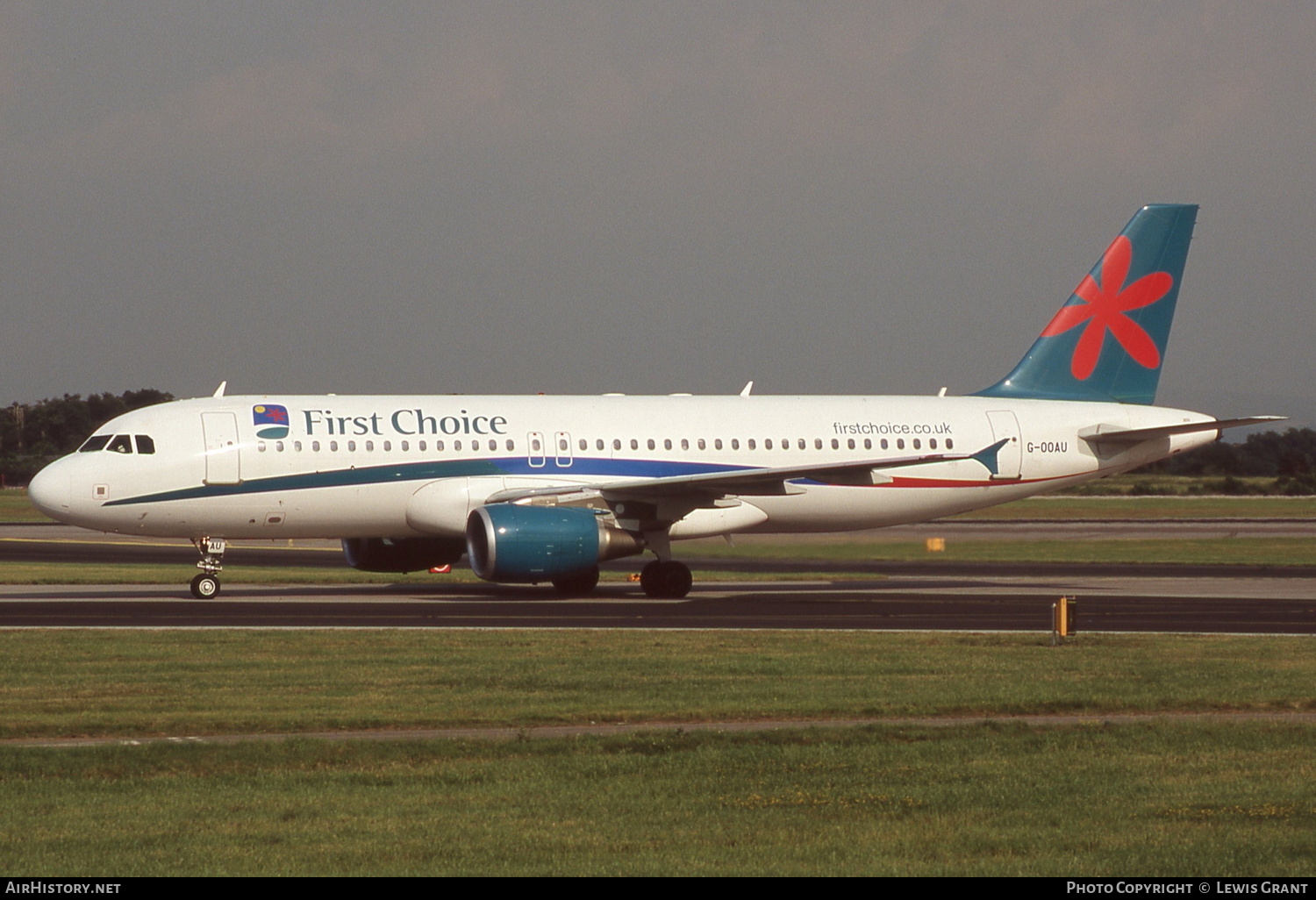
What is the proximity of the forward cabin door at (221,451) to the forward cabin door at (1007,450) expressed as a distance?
17069 millimetres

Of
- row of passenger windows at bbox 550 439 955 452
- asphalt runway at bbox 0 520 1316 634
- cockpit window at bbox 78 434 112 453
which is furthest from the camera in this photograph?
row of passenger windows at bbox 550 439 955 452

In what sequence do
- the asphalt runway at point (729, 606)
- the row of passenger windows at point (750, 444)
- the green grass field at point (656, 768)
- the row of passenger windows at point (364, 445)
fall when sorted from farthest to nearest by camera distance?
the row of passenger windows at point (750, 444) < the row of passenger windows at point (364, 445) < the asphalt runway at point (729, 606) < the green grass field at point (656, 768)

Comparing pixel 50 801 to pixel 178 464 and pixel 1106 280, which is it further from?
pixel 1106 280

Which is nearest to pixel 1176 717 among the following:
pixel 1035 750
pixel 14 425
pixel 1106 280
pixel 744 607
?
pixel 1035 750

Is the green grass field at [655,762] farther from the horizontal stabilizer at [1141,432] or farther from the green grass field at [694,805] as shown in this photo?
the horizontal stabilizer at [1141,432]

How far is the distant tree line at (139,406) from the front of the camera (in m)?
106

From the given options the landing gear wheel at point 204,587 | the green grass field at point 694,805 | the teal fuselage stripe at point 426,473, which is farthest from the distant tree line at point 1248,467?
the green grass field at point 694,805

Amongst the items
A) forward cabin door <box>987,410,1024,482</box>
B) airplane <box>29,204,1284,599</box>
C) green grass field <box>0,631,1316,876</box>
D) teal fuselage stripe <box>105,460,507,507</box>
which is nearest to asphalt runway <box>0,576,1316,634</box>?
airplane <box>29,204,1284,599</box>

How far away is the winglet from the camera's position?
34281 millimetres

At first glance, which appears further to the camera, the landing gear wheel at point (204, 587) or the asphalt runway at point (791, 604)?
the landing gear wheel at point (204, 587)

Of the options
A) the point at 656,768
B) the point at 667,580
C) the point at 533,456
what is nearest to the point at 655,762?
the point at 656,768

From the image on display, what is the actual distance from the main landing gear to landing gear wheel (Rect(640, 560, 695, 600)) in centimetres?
858

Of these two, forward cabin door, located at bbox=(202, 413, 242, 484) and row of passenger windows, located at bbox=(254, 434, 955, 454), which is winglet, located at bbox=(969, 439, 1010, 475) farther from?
forward cabin door, located at bbox=(202, 413, 242, 484)
